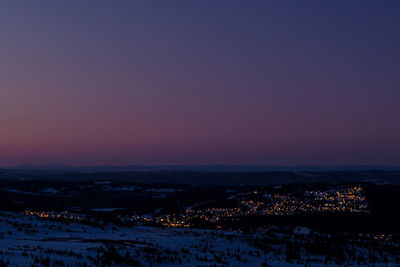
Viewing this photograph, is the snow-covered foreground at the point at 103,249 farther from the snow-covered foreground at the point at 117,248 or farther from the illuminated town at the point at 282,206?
the illuminated town at the point at 282,206

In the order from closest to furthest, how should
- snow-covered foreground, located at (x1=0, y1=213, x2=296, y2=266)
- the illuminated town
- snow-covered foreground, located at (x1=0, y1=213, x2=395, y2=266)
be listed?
snow-covered foreground, located at (x1=0, y1=213, x2=296, y2=266) < snow-covered foreground, located at (x1=0, y1=213, x2=395, y2=266) < the illuminated town

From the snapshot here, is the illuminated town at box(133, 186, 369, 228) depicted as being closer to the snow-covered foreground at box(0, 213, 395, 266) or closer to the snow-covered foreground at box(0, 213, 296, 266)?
the snow-covered foreground at box(0, 213, 395, 266)

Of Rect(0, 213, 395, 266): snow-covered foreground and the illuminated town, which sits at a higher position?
Rect(0, 213, 395, 266): snow-covered foreground

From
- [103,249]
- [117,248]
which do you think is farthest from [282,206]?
[103,249]

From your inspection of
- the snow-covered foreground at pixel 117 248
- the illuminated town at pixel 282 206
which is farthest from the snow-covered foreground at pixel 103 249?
the illuminated town at pixel 282 206

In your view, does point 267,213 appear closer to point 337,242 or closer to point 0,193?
point 337,242

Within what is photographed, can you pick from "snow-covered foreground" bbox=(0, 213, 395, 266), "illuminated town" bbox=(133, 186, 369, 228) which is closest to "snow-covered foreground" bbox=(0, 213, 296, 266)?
"snow-covered foreground" bbox=(0, 213, 395, 266)

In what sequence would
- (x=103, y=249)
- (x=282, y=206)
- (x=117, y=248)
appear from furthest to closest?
(x=282, y=206) → (x=117, y=248) → (x=103, y=249)

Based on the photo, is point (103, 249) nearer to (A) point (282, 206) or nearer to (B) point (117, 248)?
(B) point (117, 248)

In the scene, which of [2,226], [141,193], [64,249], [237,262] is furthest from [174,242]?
[141,193]
